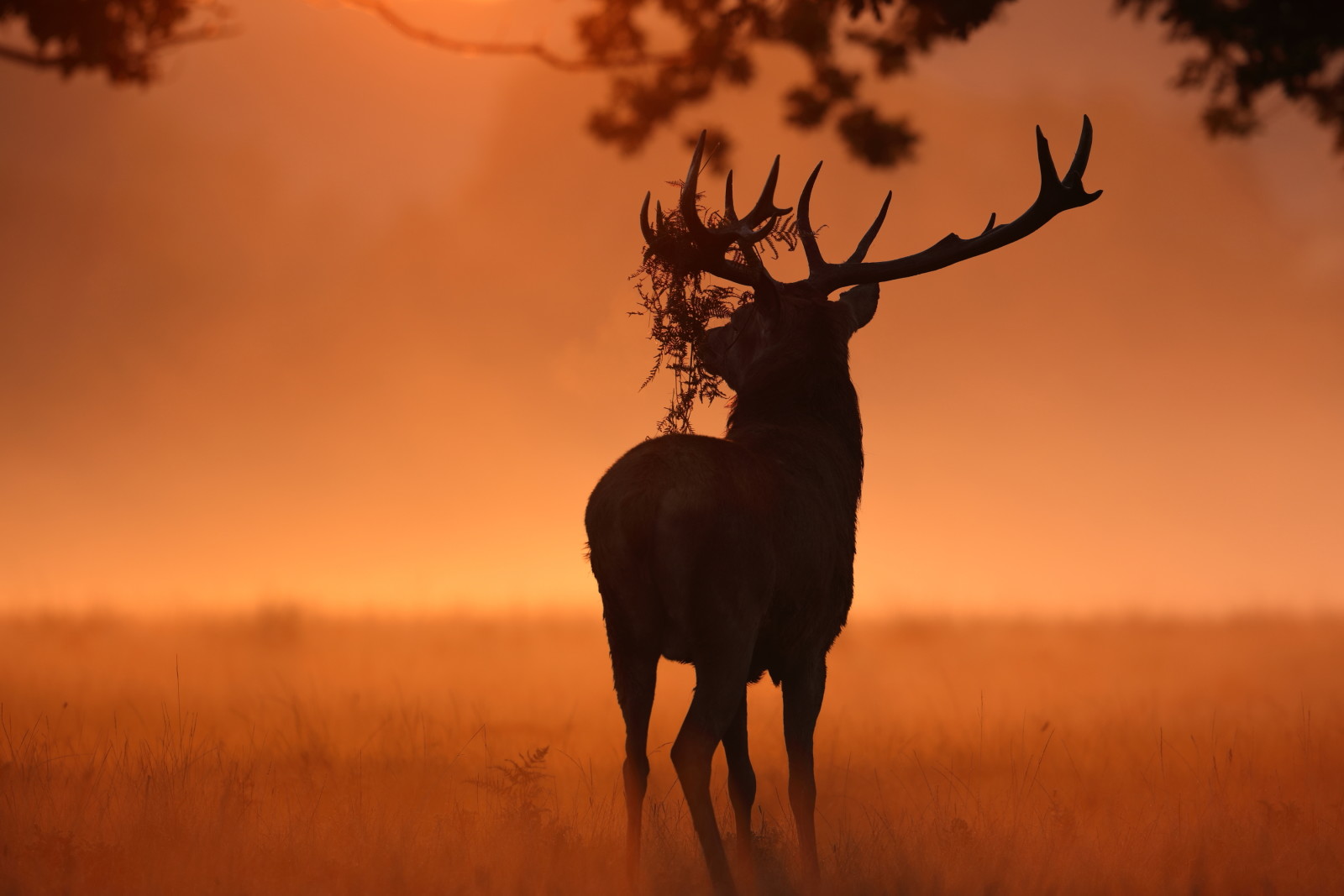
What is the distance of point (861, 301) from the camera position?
7914 mm

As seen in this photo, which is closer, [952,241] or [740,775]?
[740,775]

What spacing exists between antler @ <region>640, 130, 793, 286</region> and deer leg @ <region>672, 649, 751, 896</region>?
7.97ft

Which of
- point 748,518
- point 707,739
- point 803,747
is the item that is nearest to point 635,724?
point 707,739

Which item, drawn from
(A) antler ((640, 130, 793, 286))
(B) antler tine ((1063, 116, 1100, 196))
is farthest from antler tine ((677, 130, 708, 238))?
(B) antler tine ((1063, 116, 1100, 196))

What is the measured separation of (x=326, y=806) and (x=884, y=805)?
11.7 feet

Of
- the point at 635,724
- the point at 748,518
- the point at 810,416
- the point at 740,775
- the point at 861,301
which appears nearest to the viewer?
the point at 748,518

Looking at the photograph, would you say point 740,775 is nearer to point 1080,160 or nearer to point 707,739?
point 707,739

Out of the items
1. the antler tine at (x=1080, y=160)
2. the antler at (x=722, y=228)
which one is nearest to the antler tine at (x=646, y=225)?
the antler at (x=722, y=228)

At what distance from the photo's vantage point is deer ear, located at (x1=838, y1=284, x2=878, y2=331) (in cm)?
784

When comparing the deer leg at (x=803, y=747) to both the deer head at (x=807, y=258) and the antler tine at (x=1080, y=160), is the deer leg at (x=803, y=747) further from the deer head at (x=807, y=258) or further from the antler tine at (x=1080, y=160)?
the antler tine at (x=1080, y=160)

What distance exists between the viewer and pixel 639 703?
19.4 ft

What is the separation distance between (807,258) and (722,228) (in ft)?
2.10

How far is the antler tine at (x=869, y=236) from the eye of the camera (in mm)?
8141

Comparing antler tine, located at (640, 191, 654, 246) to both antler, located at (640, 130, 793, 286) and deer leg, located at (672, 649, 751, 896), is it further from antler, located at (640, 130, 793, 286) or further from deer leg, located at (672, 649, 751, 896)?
deer leg, located at (672, 649, 751, 896)
